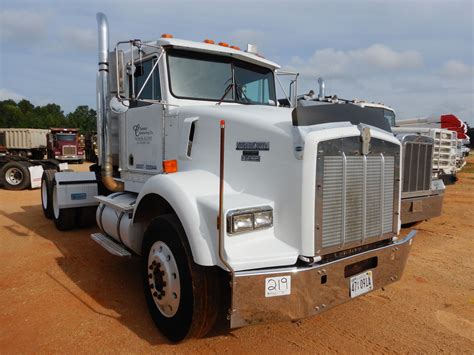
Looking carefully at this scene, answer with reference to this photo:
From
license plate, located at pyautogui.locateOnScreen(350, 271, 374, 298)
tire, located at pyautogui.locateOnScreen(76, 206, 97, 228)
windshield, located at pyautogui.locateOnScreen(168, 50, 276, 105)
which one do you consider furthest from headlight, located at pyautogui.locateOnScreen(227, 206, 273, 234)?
tire, located at pyautogui.locateOnScreen(76, 206, 97, 228)

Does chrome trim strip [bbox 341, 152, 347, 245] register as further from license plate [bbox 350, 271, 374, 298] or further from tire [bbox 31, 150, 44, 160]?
tire [bbox 31, 150, 44, 160]

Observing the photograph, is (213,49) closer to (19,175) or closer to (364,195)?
(364,195)

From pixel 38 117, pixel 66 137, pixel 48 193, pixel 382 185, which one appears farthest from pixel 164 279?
pixel 38 117

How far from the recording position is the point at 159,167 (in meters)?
4.48

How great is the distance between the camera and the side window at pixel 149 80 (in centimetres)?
439

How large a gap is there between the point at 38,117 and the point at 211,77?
292 feet

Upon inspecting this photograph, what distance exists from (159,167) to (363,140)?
243cm

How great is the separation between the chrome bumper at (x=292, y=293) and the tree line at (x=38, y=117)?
76.8 metres

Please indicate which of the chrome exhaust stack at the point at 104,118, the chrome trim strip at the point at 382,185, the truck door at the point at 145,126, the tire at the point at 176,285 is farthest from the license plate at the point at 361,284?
the chrome exhaust stack at the point at 104,118

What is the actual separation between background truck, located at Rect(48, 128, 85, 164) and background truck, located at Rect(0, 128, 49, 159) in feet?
7.01

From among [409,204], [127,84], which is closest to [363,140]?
[127,84]

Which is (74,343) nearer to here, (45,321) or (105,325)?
(105,325)

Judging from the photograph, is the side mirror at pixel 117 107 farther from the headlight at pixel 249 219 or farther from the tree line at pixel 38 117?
the tree line at pixel 38 117

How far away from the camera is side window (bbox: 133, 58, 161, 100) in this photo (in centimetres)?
439
